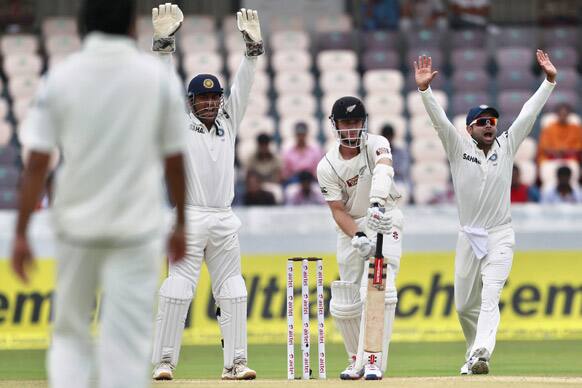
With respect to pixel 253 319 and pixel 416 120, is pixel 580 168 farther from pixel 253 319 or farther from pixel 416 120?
pixel 253 319

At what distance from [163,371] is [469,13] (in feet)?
37.9

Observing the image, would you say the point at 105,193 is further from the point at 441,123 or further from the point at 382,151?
the point at 441,123

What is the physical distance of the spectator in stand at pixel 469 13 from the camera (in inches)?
768

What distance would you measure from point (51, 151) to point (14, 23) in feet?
48.8

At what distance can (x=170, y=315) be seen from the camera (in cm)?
919

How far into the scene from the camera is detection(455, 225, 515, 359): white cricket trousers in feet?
32.4

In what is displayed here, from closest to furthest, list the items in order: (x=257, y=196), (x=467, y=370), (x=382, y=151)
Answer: (x=382, y=151)
(x=467, y=370)
(x=257, y=196)

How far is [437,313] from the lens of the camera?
44.2 feet

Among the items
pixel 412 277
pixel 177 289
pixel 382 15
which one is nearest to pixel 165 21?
pixel 177 289

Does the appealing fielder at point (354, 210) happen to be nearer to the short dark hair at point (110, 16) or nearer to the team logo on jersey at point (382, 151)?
the team logo on jersey at point (382, 151)

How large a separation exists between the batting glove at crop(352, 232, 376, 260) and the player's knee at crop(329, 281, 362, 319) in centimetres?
60

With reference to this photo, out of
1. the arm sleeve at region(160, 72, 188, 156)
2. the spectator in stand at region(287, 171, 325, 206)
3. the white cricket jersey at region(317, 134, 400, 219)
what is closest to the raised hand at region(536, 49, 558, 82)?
the white cricket jersey at region(317, 134, 400, 219)

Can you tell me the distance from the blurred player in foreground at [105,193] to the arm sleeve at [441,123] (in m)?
4.62

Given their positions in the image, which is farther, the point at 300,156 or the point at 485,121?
the point at 300,156
